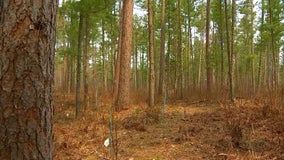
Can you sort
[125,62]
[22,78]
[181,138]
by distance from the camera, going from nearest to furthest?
1. [22,78]
2. [181,138]
3. [125,62]

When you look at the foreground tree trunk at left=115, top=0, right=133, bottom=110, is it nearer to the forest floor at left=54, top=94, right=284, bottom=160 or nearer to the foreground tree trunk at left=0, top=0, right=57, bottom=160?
the forest floor at left=54, top=94, right=284, bottom=160

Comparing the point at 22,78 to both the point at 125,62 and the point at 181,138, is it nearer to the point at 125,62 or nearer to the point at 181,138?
the point at 181,138

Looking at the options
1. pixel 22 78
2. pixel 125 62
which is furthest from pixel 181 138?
pixel 22 78

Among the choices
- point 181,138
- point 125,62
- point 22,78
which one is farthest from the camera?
point 125,62

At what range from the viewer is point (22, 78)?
5.69 ft

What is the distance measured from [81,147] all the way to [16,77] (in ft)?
15.8

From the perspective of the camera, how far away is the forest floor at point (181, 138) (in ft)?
17.4

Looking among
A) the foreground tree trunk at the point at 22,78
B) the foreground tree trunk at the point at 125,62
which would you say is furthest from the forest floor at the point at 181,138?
the foreground tree trunk at the point at 22,78

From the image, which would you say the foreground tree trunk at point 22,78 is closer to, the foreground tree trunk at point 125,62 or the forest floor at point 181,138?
the forest floor at point 181,138

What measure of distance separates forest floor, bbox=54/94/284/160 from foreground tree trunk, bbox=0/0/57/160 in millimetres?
2707

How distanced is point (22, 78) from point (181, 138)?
5.11m

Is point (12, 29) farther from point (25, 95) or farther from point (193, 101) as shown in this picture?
point (193, 101)

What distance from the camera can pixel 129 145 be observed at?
20.5ft

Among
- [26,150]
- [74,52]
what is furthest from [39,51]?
[74,52]
